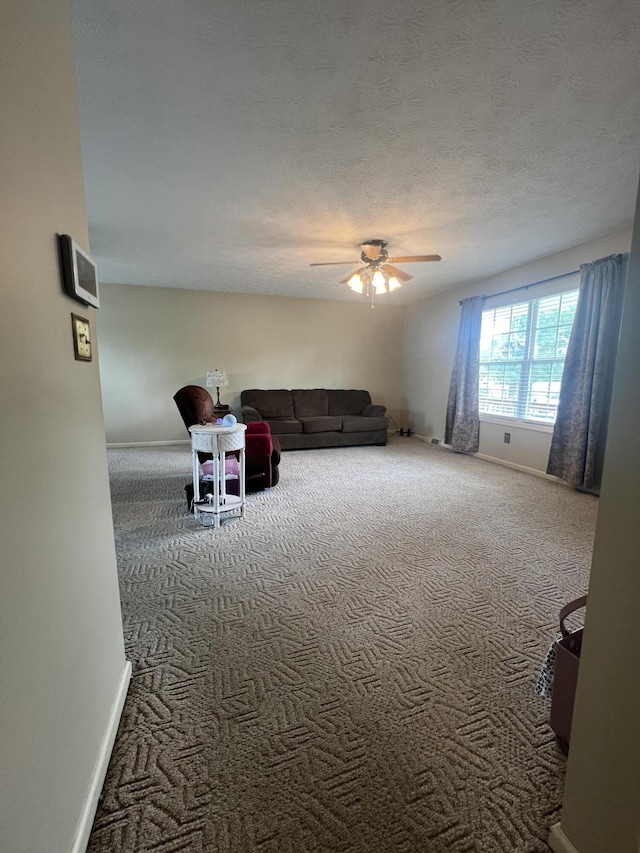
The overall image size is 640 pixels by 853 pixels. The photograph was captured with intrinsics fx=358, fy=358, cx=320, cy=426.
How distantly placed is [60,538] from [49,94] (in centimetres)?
110

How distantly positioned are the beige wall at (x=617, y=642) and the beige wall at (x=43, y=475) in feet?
3.70

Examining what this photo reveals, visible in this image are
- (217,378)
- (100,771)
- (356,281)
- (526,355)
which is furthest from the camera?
(217,378)

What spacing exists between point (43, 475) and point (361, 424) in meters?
5.04

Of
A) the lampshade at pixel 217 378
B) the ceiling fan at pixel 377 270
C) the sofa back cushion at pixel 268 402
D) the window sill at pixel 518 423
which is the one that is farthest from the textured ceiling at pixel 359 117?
the sofa back cushion at pixel 268 402

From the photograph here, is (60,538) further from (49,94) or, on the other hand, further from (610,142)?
(610,142)

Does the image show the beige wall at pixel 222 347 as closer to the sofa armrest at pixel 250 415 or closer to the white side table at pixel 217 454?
the sofa armrest at pixel 250 415

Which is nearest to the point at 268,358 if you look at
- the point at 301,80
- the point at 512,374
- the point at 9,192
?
the point at 512,374

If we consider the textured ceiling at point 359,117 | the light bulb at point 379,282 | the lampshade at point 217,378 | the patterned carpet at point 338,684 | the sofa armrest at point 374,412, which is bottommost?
the patterned carpet at point 338,684

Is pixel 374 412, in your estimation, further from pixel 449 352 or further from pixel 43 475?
pixel 43 475

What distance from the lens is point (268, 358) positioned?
241 inches

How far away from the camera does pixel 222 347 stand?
586cm

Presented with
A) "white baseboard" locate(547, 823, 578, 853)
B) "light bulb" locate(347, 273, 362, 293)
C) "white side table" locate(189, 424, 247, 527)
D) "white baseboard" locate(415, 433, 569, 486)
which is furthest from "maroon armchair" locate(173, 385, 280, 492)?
"white baseboard" locate(415, 433, 569, 486)

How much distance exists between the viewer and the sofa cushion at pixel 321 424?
5.47 metres

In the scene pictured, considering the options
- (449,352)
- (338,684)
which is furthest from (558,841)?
(449,352)
